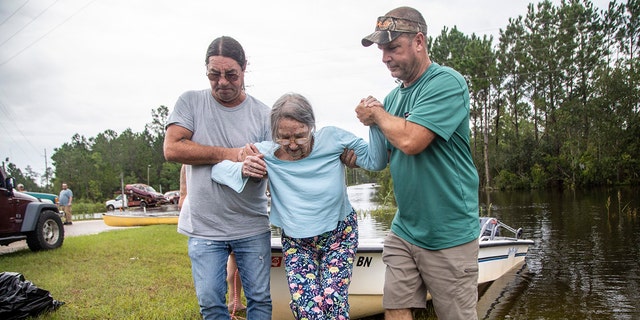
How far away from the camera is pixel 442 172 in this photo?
2.64 meters

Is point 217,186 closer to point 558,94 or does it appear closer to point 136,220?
point 136,220

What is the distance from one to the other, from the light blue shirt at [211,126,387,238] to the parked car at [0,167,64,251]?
826 cm

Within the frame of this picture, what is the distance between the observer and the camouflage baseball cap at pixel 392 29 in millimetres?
2677

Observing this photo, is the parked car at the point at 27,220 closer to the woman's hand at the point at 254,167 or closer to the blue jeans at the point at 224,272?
the blue jeans at the point at 224,272

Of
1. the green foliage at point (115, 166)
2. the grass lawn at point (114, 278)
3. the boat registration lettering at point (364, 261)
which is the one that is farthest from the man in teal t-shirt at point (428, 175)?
the green foliage at point (115, 166)

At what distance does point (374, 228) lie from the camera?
1705 cm

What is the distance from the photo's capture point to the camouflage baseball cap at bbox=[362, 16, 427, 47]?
268cm

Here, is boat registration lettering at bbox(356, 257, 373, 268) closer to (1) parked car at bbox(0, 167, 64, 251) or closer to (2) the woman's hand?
(2) the woman's hand

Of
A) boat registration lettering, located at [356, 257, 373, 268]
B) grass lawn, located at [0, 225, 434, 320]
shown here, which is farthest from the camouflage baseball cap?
grass lawn, located at [0, 225, 434, 320]

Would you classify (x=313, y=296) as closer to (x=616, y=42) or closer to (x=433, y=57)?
(x=433, y=57)

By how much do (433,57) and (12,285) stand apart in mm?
43125

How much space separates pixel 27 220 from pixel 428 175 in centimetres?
972

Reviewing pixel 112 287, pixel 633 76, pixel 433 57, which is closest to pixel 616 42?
pixel 633 76

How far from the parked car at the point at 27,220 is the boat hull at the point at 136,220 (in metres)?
9.31
